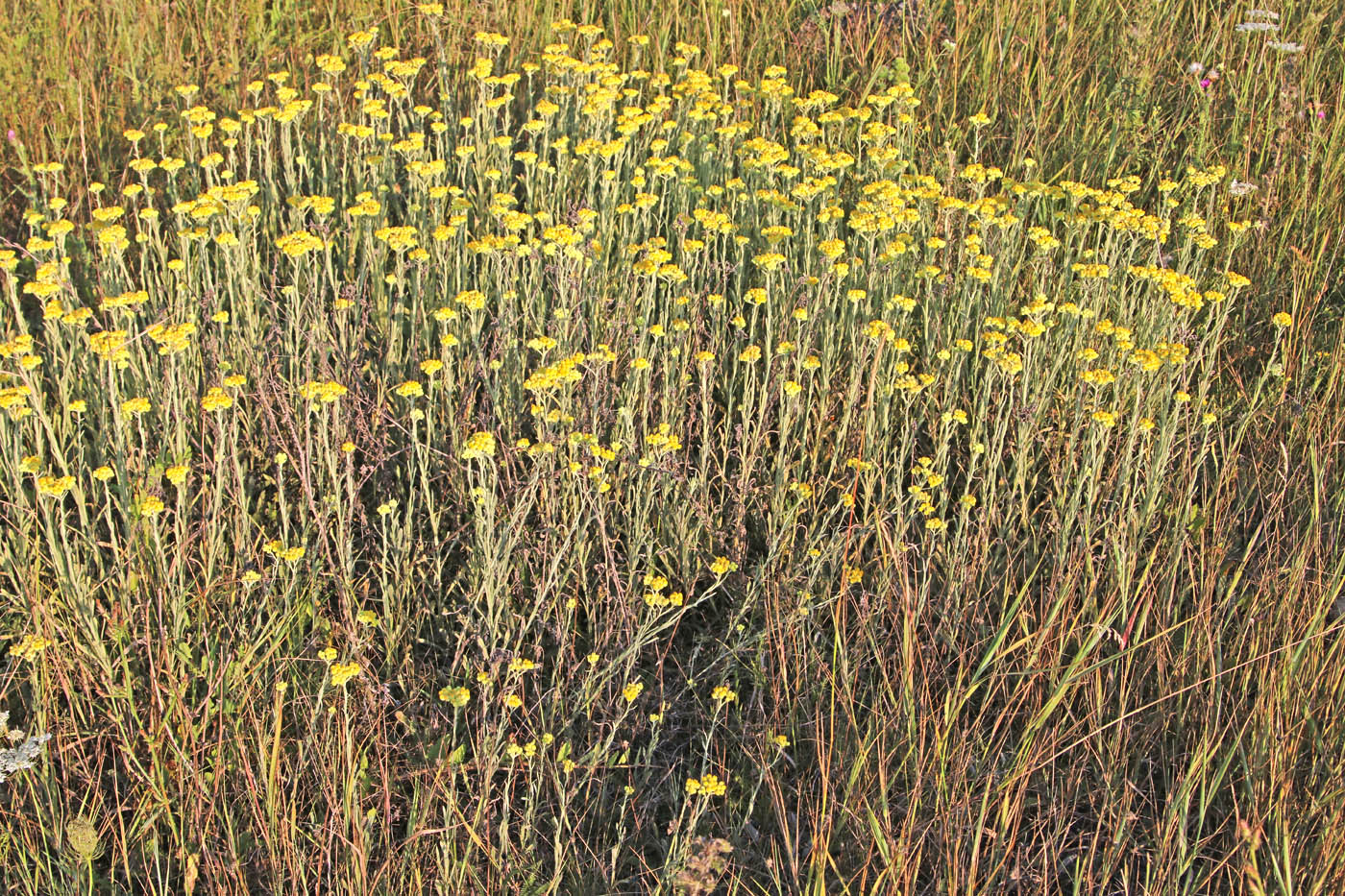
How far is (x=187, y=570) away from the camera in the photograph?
9.63 ft

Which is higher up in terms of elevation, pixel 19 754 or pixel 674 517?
pixel 674 517

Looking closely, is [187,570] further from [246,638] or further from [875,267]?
[875,267]

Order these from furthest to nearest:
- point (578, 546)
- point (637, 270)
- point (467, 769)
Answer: point (637, 270) → point (578, 546) → point (467, 769)

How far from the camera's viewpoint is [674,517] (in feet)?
9.95

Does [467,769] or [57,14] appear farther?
[57,14]

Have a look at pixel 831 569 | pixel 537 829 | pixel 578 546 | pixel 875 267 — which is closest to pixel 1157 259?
Result: pixel 875 267

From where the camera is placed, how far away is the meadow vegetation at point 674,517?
2322mm

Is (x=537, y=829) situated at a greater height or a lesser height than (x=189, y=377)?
lesser

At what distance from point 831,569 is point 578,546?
70cm

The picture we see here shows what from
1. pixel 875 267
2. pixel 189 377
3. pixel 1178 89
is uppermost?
pixel 1178 89

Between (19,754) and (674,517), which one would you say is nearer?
(19,754)

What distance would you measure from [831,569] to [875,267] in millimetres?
1159

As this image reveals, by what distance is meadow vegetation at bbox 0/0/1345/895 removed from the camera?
2322mm

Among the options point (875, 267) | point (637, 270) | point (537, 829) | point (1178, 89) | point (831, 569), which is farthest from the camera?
point (1178, 89)
